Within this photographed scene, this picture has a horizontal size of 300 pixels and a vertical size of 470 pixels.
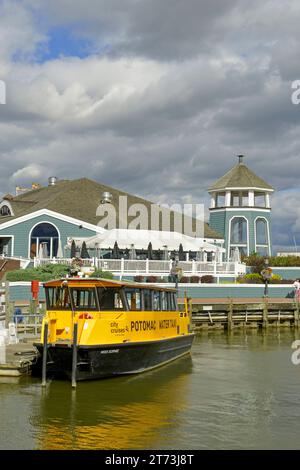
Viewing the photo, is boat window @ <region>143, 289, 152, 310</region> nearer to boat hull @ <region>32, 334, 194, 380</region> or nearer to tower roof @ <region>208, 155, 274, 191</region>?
boat hull @ <region>32, 334, 194, 380</region>

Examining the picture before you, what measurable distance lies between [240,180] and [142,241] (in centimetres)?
1610

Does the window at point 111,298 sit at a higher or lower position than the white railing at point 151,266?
lower

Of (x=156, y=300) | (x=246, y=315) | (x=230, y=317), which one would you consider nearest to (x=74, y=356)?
(x=156, y=300)

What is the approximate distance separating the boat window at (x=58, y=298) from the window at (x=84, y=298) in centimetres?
23

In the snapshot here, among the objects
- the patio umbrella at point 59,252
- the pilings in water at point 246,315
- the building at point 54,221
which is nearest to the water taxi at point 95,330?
the pilings in water at point 246,315

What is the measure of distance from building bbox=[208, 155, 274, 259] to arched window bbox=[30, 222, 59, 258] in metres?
16.0

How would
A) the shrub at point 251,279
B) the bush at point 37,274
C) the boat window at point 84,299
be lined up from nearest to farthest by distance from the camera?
the boat window at point 84,299, the bush at point 37,274, the shrub at point 251,279

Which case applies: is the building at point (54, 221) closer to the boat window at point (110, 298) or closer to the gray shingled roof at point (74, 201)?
the gray shingled roof at point (74, 201)

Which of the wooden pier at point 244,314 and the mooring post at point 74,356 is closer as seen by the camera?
the mooring post at point 74,356

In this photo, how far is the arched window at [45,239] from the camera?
42.0 meters

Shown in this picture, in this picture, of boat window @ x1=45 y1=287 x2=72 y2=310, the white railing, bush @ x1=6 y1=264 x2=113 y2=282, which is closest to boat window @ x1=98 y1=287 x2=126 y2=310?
boat window @ x1=45 y1=287 x2=72 y2=310

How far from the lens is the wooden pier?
3691 centimetres

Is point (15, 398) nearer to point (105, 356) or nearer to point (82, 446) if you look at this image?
point (105, 356)

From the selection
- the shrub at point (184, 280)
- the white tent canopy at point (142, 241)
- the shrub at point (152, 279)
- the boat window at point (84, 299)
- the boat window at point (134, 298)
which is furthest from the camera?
the white tent canopy at point (142, 241)
